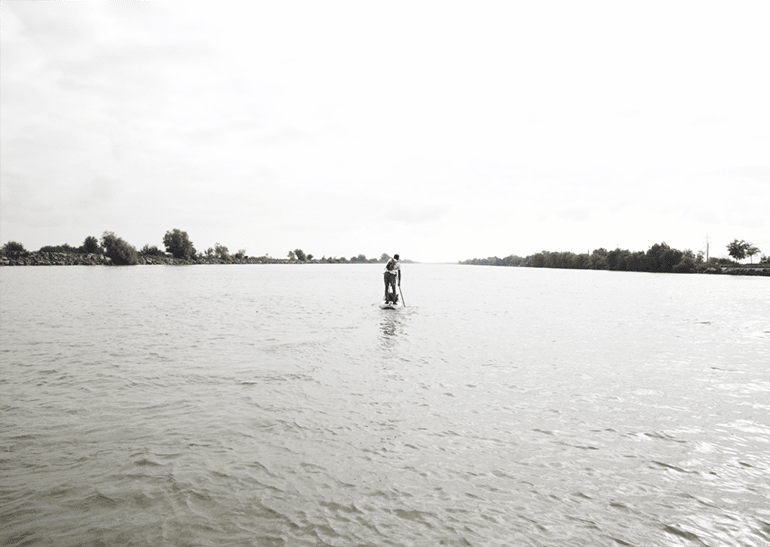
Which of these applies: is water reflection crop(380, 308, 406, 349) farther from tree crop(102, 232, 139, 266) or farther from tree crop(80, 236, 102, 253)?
tree crop(80, 236, 102, 253)

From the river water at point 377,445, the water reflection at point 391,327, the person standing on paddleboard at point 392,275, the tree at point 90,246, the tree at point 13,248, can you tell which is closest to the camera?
the river water at point 377,445

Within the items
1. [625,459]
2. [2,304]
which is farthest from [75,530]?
[2,304]

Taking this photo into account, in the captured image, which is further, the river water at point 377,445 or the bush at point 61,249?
the bush at point 61,249

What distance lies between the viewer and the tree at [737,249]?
6289 inches

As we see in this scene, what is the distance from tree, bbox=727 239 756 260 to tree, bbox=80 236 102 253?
260589 mm

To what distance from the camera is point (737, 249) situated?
16162cm

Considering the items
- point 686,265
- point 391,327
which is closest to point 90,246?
point 391,327

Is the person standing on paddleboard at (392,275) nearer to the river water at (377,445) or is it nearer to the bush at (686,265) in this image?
the river water at (377,445)

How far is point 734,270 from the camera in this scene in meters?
152

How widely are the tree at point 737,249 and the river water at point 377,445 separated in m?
189

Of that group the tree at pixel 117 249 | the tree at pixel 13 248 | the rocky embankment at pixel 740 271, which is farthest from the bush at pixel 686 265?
the tree at pixel 13 248

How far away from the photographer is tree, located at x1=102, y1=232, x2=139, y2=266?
153500mm

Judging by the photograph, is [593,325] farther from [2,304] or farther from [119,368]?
[2,304]

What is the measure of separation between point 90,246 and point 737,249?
872ft
